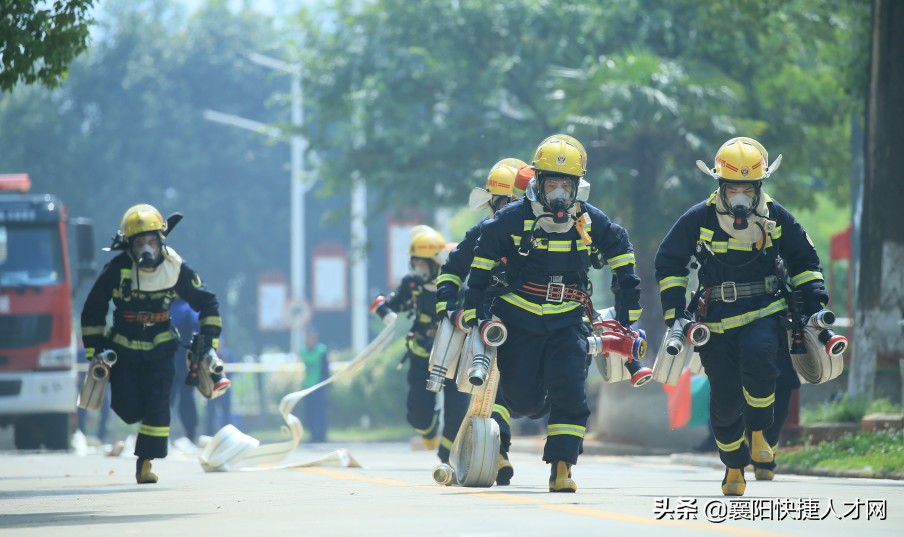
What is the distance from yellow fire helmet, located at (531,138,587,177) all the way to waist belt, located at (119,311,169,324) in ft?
12.2

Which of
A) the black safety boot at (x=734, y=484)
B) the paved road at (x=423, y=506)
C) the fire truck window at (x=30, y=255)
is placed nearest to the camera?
the paved road at (x=423, y=506)

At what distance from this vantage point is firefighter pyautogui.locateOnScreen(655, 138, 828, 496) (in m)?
11.7

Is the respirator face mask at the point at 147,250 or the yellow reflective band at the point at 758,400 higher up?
the respirator face mask at the point at 147,250

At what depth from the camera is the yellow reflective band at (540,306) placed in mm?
11688

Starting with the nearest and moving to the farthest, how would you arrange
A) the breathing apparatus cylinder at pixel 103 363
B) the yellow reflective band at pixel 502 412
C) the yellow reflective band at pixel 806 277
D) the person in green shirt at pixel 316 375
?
the yellow reflective band at pixel 806 277 < the yellow reflective band at pixel 502 412 < the breathing apparatus cylinder at pixel 103 363 < the person in green shirt at pixel 316 375

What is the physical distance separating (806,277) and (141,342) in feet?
16.7

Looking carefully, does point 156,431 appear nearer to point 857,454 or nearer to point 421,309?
point 421,309

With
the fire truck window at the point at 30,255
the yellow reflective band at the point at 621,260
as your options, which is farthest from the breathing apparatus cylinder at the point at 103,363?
the fire truck window at the point at 30,255

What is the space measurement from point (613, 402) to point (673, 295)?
11542mm

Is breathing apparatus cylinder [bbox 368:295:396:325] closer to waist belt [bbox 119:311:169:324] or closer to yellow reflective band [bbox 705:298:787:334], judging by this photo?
waist belt [bbox 119:311:169:324]

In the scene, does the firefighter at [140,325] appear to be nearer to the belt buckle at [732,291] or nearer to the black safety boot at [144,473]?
the black safety boot at [144,473]

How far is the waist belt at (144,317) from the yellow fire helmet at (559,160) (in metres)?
3.73

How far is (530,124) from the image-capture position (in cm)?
3083

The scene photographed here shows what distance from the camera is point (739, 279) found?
11.8 meters
